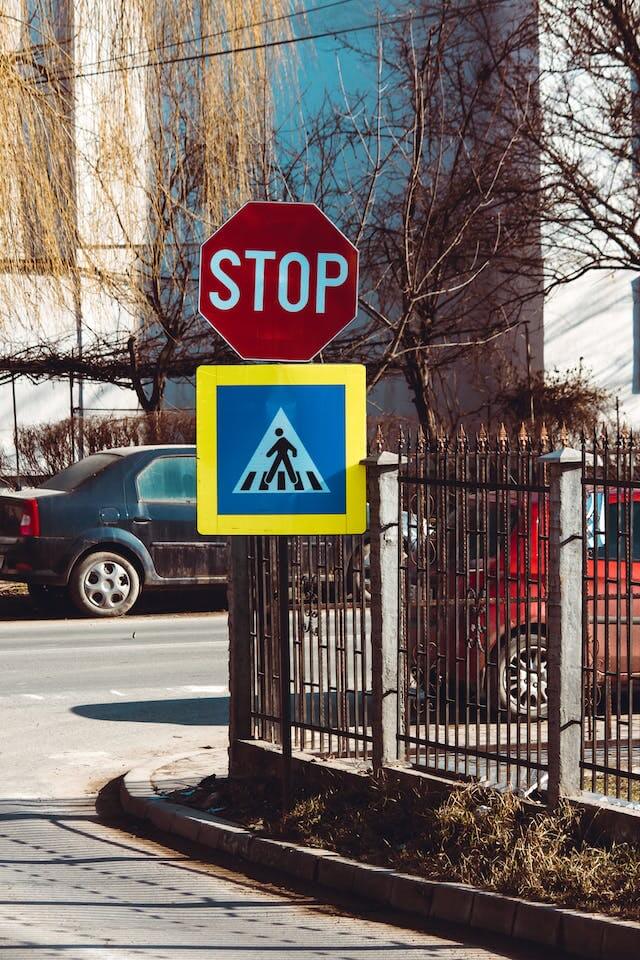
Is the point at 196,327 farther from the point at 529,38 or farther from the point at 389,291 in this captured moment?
the point at 529,38

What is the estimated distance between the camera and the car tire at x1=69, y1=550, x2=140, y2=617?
57.6 ft

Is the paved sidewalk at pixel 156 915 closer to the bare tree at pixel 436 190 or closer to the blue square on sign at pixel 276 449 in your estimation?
the blue square on sign at pixel 276 449

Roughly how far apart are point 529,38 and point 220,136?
1151cm

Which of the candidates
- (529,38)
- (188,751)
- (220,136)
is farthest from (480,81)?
(188,751)

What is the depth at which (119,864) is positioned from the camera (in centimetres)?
734

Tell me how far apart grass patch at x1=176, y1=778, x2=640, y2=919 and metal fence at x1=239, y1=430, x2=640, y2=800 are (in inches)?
10.2

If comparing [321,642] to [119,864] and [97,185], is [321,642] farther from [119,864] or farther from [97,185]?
[97,185]

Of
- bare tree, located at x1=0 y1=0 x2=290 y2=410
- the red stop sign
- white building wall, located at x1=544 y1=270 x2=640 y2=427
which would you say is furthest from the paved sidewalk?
white building wall, located at x1=544 y1=270 x2=640 y2=427

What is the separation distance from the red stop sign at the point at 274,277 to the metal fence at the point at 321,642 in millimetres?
1121

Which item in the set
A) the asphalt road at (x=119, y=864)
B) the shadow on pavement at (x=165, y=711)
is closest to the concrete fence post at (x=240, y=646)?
the asphalt road at (x=119, y=864)

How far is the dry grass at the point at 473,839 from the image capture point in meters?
6.14

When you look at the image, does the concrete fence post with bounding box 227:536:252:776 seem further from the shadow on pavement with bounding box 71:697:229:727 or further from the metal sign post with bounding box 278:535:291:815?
the shadow on pavement with bounding box 71:697:229:727

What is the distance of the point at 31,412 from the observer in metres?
30.3

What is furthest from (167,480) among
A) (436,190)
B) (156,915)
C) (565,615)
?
(156,915)
